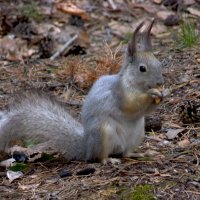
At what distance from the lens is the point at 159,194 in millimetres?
3326

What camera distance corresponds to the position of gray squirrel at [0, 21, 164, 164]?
12.5 ft

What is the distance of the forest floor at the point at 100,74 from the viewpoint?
11.6 feet

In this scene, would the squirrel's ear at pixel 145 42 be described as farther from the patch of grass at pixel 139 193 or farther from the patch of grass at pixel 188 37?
the patch of grass at pixel 188 37

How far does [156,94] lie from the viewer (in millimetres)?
3770

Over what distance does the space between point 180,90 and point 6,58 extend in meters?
1.99

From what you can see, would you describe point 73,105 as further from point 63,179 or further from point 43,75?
point 63,179

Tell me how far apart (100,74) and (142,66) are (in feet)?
5.03

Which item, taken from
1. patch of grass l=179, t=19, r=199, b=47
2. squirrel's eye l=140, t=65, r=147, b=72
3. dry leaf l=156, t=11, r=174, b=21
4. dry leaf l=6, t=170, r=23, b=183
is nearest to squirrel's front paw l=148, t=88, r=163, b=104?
squirrel's eye l=140, t=65, r=147, b=72

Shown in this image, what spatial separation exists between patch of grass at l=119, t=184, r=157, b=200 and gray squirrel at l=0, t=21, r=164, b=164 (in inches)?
20.0

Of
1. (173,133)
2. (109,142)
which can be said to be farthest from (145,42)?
(173,133)

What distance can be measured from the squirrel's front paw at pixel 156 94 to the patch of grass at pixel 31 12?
3.80m

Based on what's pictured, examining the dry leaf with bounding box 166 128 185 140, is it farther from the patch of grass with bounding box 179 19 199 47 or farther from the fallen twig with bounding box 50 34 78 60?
the fallen twig with bounding box 50 34 78 60

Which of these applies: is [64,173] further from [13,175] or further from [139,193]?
[139,193]

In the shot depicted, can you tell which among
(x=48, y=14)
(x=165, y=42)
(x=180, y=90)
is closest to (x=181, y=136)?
(x=180, y=90)
